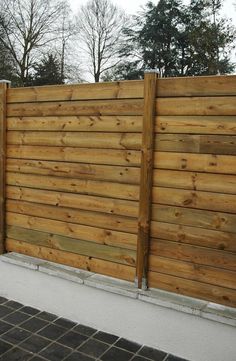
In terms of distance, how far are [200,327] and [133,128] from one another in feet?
5.24

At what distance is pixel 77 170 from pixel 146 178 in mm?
745

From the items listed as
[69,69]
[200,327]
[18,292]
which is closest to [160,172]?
[200,327]

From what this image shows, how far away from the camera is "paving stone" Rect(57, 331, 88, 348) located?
266 centimetres

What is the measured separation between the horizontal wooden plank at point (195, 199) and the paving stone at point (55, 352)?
126 cm

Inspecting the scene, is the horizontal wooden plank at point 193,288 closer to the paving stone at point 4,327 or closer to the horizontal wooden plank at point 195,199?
the horizontal wooden plank at point 195,199

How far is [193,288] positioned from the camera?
2832 mm

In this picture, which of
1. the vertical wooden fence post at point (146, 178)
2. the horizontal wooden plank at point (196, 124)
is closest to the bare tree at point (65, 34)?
the vertical wooden fence post at point (146, 178)

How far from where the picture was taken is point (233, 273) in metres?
2.65

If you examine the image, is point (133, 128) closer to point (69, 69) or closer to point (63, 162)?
point (63, 162)

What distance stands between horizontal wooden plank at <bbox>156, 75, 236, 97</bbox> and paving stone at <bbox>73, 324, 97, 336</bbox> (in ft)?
6.17

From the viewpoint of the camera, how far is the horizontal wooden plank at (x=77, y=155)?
3128 millimetres

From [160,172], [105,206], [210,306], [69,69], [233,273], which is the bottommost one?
[210,306]

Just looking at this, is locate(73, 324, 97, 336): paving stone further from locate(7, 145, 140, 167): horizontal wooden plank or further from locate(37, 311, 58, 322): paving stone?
locate(7, 145, 140, 167): horizontal wooden plank

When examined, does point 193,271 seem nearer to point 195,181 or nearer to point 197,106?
point 195,181
